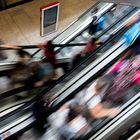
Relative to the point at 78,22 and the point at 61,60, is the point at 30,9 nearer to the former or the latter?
the point at 78,22

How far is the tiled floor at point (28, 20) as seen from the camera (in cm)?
838

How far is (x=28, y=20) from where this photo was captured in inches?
352

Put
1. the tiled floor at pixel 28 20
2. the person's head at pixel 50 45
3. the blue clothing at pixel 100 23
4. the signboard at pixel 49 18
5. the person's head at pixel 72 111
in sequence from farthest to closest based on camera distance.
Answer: the tiled floor at pixel 28 20
the signboard at pixel 49 18
the blue clothing at pixel 100 23
the person's head at pixel 50 45
the person's head at pixel 72 111

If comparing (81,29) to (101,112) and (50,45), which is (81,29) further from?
(101,112)

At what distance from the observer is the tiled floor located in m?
8.38

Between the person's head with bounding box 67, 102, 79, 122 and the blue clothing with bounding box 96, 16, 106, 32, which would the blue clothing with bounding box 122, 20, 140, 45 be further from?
the blue clothing with bounding box 96, 16, 106, 32

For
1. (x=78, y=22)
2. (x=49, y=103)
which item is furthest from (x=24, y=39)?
(x=49, y=103)

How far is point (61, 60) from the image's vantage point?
19.5 ft

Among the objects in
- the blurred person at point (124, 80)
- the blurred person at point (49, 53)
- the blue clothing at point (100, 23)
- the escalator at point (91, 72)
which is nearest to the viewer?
the escalator at point (91, 72)

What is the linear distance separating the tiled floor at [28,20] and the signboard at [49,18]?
0.19 metres

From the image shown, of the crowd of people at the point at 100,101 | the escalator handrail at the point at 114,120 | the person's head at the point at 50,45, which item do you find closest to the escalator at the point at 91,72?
the crowd of people at the point at 100,101

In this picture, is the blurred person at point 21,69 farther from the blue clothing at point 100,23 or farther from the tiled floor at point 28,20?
the tiled floor at point 28,20

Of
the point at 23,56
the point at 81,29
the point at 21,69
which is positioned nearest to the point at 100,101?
the point at 21,69

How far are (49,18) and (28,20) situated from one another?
1184 millimetres
